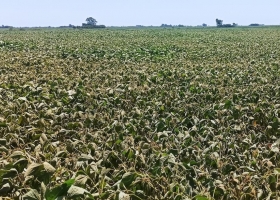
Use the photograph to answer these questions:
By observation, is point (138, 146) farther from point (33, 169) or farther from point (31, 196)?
point (31, 196)

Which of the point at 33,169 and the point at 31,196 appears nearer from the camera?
the point at 31,196

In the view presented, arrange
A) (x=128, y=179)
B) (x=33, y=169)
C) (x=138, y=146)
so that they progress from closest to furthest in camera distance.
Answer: (x=33, y=169), (x=128, y=179), (x=138, y=146)

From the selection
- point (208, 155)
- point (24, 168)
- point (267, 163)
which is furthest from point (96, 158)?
point (267, 163)

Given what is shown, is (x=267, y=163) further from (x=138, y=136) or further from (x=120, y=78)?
(x=120, y=78)

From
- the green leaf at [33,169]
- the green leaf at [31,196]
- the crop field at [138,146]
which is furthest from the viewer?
the crop field at [138,146]

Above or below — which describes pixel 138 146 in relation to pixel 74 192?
below

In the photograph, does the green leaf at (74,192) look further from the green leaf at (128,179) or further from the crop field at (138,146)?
the green leaf at (128,179)

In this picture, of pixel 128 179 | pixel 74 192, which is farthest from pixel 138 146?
pixel 74 192

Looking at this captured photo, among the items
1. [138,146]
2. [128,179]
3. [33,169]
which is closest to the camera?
[33,169]

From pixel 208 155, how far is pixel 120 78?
17.1 ft

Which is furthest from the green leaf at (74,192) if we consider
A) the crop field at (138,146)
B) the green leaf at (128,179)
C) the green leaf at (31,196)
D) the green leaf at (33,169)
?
the green leaf at (128,179)

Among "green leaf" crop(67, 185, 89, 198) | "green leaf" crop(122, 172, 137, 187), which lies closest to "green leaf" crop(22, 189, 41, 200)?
"green leaf" crop(67, 185, 89, 198)

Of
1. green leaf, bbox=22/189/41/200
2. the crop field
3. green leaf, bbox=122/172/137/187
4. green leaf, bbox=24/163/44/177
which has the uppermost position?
green leaf, bbox=24/163/44/177

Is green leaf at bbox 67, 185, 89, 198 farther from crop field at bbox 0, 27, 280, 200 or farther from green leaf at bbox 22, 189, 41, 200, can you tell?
green leaf at bbox 22, 189, 41, 200
